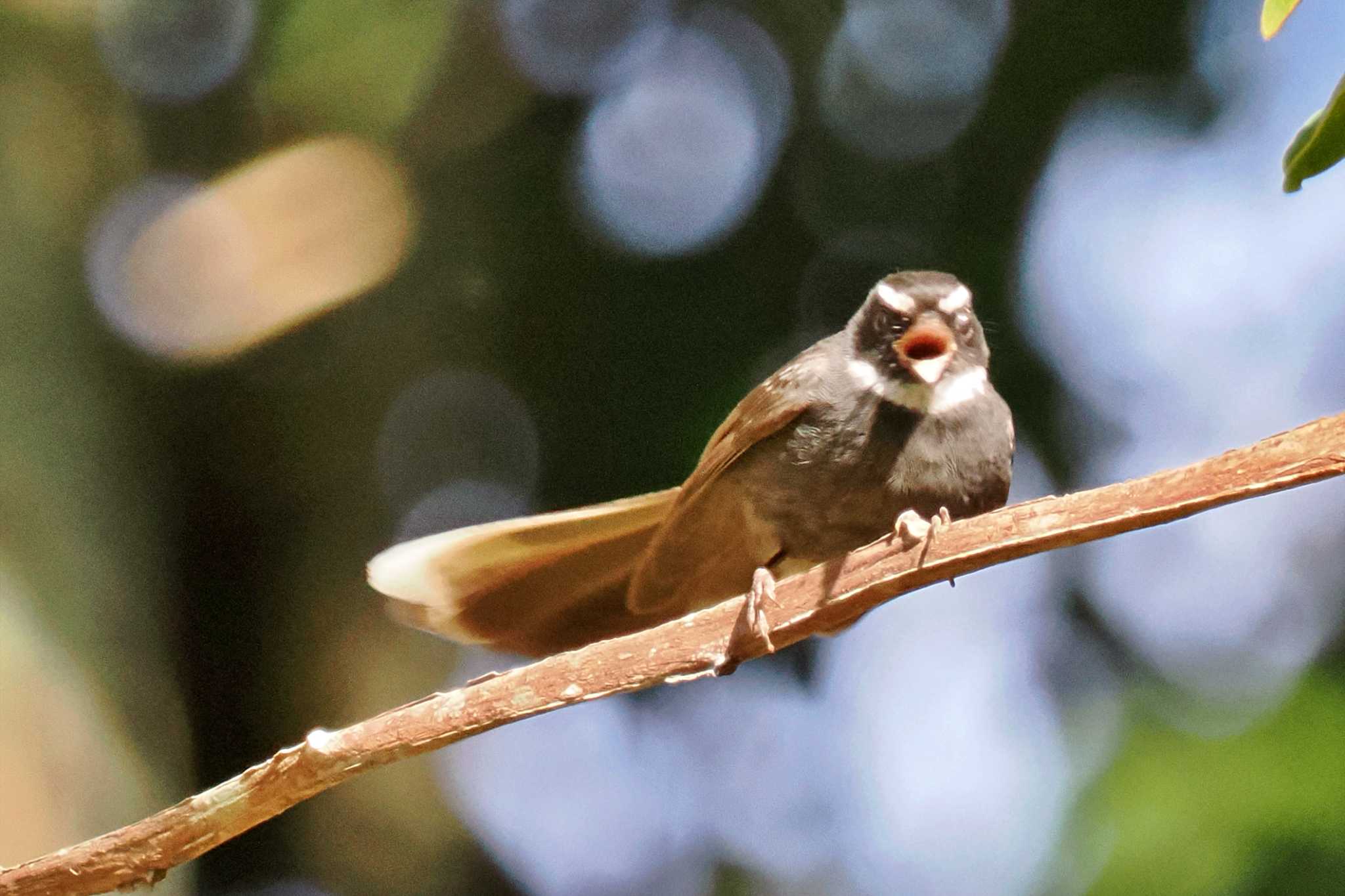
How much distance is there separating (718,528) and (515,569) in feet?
2.13

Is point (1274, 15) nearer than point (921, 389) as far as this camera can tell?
Yes

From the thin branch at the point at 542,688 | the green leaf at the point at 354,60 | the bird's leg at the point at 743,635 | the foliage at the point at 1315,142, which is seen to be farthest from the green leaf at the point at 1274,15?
the green leaf at the point at 354,60

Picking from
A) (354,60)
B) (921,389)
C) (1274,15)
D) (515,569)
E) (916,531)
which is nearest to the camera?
(1274,15)

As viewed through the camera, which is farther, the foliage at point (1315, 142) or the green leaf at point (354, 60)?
the green leaf at point (354, 60)

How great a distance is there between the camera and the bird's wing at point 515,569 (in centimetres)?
380

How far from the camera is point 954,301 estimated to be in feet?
12.3

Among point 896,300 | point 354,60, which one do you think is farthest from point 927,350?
point 354,60

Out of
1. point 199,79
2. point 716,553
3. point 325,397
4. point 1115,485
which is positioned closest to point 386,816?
point 325,397

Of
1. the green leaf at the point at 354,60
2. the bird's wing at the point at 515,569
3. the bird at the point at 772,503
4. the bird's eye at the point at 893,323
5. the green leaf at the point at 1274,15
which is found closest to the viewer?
the green leaf at the point at 1274,15

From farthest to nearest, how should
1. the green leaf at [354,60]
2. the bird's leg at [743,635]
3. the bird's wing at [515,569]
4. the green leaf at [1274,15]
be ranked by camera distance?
the green leaf at [354,60], the bird's wing at [515,569], the bird's leg at [743,635], the green leaf at [1274,15]

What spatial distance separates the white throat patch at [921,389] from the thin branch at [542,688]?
106 cm

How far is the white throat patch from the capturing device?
3.56m

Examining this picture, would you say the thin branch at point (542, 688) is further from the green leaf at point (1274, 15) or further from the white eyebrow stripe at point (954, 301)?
the white eyebrow stripe at point (954, 301)

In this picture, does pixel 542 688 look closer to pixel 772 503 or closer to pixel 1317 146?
pixel 772 503
